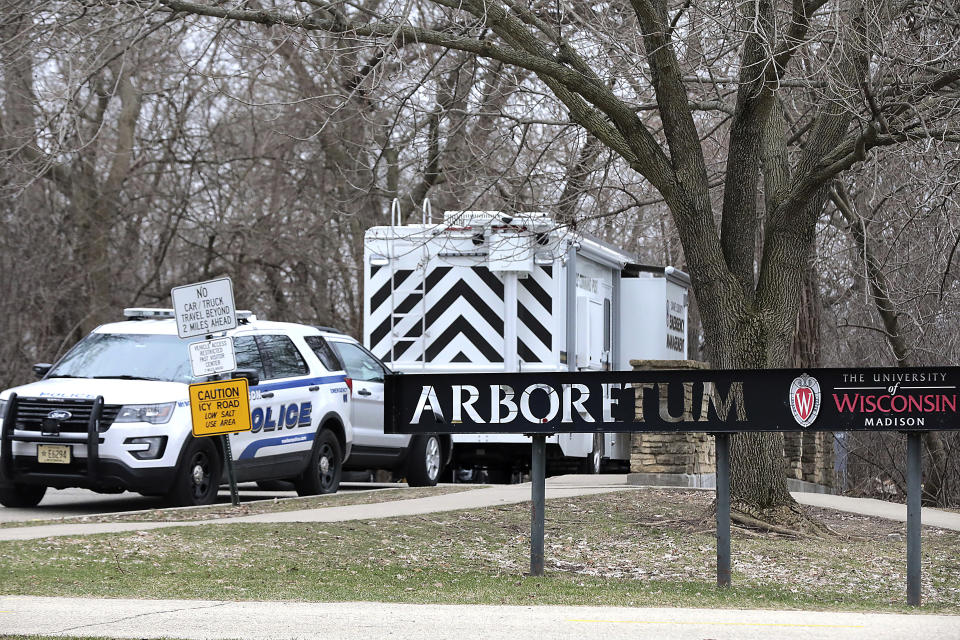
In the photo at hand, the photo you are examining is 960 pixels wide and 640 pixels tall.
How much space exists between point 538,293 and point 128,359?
17.0ft

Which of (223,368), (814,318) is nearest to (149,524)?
(223,368)

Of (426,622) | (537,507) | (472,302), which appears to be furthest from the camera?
(472,302)

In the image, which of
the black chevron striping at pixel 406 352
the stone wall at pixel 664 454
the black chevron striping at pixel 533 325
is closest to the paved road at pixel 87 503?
the black chevron striping at pixel 406 352

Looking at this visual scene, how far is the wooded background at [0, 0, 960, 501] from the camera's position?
40.4 ft

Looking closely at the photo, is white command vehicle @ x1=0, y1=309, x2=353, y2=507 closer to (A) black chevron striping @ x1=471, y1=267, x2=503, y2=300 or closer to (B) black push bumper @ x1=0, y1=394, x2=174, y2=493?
(B) black push bumper @ x1=0, y1=394, x2=174, y2=493

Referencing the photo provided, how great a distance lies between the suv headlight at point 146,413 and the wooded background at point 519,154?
2586 millimetres

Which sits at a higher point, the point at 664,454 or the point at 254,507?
the point at 664,454

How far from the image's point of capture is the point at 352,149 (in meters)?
25.2

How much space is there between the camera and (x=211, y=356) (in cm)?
1362

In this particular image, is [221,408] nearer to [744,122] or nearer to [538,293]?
[538,293]

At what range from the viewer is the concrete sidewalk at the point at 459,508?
1162cm

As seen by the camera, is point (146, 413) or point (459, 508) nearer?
point (146, 413)

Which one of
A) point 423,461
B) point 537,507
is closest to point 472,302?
point 423,461

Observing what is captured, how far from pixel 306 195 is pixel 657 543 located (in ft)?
51.8
